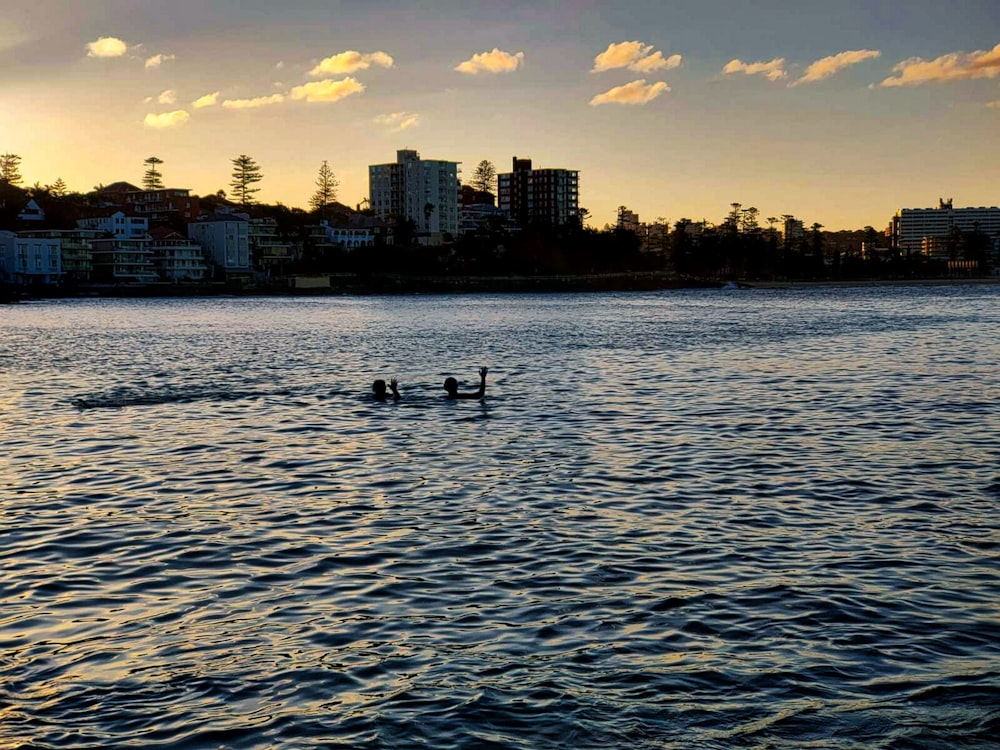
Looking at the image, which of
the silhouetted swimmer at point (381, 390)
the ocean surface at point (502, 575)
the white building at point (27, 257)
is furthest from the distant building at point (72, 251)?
the ocean surface at point (502, 575)

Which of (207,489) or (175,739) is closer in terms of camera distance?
(175,739)

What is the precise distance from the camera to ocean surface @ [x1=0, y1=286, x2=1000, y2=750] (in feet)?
33.8

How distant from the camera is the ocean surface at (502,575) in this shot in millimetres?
10297

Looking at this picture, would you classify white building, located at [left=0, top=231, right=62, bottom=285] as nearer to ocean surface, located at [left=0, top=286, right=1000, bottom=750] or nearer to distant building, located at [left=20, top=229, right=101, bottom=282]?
distant building, located at [left=20, top=229, right=101, bottom=282]

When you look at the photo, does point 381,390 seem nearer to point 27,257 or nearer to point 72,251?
point 27,257

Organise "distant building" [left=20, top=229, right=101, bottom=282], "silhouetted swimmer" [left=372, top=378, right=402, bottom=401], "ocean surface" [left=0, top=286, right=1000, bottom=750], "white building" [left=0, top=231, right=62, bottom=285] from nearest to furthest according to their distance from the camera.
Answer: "ocean surface" [left=0, top=286, right=1000, bottom=750] → "silhouetted swimmer" [left=372, top=378, right=402, bottom=401] → "white building" [left=0, top=231, right=62, bottom=285] → "distant building" [left=20, top=229, right=101, bottom=282]

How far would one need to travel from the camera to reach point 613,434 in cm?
2956

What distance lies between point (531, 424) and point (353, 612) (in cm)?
1912

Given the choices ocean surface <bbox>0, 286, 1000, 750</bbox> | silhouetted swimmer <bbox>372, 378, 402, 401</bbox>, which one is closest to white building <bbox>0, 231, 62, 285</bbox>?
ocean surface <bbox>0, 286, 1000, 750</bbox>

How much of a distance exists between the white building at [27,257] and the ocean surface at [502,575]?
170m

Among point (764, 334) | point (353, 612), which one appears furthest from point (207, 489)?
point (764, 334)

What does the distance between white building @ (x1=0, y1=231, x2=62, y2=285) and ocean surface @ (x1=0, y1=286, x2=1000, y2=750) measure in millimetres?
169809

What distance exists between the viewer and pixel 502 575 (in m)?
15.2

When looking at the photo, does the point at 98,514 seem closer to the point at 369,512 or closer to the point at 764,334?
the point at 369,512
